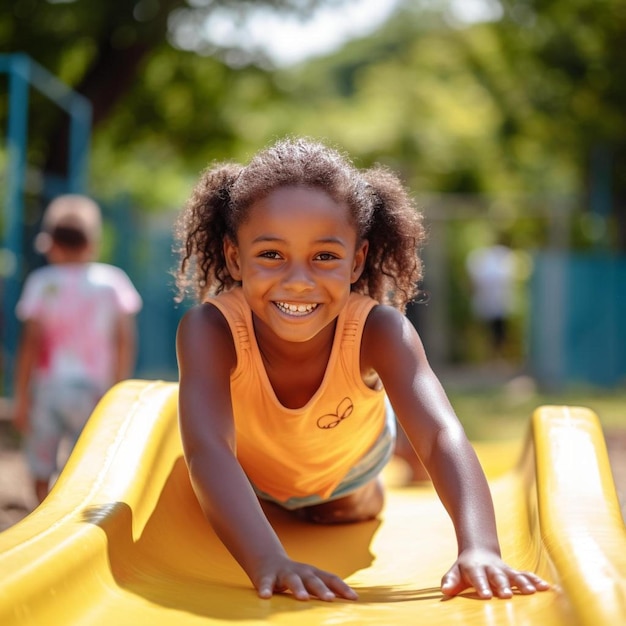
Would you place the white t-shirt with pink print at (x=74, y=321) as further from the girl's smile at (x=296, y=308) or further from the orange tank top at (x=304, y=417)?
the girl's smile at (x=296, y=308)

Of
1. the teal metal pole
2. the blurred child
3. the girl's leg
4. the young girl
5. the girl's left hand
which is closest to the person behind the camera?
the girl's left hand

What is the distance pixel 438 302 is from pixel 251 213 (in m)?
11.2

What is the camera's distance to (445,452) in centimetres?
230

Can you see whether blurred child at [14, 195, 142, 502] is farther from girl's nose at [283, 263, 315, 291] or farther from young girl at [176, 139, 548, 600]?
girl's nose at [283, 263, 315, 291]

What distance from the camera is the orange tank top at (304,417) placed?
8.78ft

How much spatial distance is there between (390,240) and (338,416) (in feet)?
1.74

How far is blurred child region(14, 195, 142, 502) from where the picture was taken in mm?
4652

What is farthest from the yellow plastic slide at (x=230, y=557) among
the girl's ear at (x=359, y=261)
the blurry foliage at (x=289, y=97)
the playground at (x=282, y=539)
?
the blurry foliage at (x=289, y=97)

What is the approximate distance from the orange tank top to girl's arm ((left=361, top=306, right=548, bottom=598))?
6cm

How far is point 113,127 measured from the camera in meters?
15.4

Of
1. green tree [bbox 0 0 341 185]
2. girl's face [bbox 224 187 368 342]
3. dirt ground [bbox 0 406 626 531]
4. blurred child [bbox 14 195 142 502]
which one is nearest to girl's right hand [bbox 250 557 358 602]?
girl's face [bbox 224 187 368 342]

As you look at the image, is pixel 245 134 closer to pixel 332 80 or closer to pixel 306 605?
pixel 306 605

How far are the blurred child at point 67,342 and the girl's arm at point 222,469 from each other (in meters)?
2.22

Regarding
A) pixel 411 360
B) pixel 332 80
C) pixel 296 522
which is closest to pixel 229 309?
pixel 411 360
